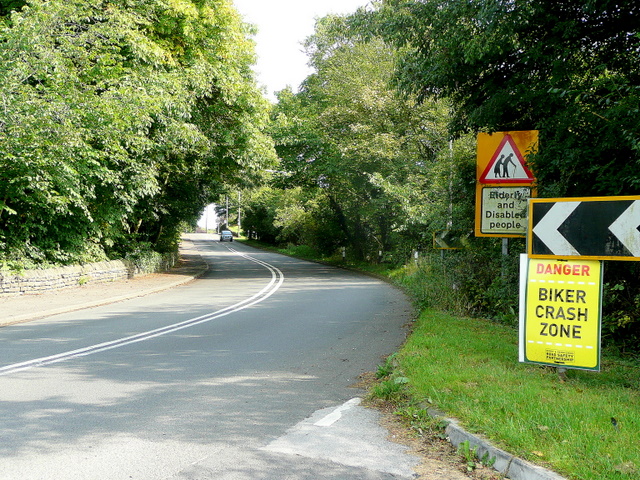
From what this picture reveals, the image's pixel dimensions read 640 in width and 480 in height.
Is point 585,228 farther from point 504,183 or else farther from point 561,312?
point 504,183

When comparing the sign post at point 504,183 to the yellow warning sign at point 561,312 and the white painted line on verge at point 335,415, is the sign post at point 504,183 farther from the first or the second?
the white painted line on verge at point 335,415

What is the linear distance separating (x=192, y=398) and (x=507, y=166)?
607cm

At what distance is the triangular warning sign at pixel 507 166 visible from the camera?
873 centimetres

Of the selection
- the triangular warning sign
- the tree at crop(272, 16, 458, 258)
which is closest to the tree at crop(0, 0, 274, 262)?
the tree at crop(272, 16, 458, 258)

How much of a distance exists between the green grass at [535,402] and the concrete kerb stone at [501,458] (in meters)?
0.07

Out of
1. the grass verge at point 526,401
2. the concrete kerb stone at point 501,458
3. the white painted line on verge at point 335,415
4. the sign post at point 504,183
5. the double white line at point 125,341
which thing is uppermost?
the sign post at point 504,183

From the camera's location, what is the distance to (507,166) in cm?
890

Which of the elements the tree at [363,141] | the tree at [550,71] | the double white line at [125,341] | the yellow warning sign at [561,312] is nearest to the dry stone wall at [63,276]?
the double white line at [125,341]

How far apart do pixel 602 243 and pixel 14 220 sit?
1544cm

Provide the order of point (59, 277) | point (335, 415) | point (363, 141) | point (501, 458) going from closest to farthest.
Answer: point (501, 458) → point (335, 415) → point (59, 277) → point (363, 141)

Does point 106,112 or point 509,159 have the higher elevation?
point 106,112

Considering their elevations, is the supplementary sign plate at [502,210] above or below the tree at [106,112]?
below

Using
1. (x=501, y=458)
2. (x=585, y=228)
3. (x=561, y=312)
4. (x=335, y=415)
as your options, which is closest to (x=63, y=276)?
(x=335, y=415)

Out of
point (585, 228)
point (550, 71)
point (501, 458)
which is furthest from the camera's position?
point (550, 71)
